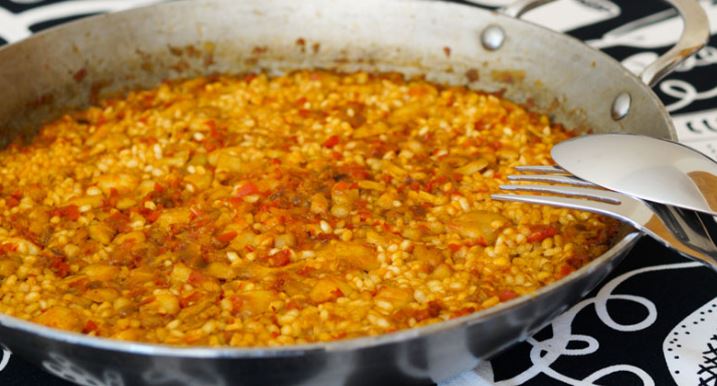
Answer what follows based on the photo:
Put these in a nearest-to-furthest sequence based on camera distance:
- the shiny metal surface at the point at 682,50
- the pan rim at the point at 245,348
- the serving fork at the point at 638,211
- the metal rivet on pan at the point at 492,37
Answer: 1. the pan rim at the point at 245,348
2. the serving fork at the point at 638,211
3. the shiny metal surface at the point at 682,50
4. the metal rivet on pan at the point at 492,37

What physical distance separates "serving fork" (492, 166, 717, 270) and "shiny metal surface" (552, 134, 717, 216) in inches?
0.8

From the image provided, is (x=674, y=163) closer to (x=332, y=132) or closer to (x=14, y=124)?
(x=332, y=132)

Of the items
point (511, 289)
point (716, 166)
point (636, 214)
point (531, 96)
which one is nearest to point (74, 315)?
point (511, 289)

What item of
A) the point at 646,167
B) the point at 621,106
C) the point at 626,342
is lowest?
the point at 626,342

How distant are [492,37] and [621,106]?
43 cm

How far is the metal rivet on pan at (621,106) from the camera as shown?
1.84 metres

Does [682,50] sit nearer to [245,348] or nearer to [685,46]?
[685,46]

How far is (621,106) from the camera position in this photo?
1868 millimetres

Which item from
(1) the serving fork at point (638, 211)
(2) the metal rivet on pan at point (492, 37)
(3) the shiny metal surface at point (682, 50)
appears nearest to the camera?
(1) the serving fork at point (638, 211)

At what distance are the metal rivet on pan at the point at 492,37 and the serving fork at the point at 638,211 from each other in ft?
2.29

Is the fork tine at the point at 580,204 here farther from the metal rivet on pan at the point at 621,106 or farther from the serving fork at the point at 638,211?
the metal rivet on pan at the point at 621,106

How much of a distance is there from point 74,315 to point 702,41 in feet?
4.38

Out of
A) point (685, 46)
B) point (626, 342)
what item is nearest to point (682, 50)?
point (685, 46)

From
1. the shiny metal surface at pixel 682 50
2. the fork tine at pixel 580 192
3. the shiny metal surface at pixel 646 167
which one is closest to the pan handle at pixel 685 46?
the shiny metal surface at pixel 682 50
